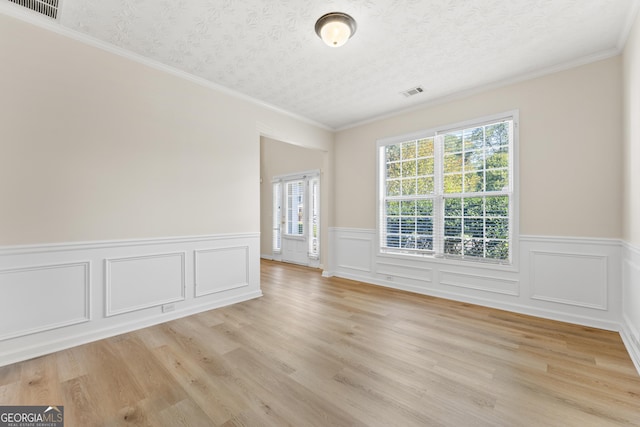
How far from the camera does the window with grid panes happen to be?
3.59 m

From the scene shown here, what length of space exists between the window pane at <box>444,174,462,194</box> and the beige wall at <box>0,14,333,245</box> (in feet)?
9.61

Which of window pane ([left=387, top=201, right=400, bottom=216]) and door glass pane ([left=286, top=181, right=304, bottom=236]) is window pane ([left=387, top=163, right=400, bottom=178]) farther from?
door glass pane ([left=286, top=181, right=304, bottom=236])

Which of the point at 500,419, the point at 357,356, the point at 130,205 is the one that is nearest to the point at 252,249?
the point at 130,205

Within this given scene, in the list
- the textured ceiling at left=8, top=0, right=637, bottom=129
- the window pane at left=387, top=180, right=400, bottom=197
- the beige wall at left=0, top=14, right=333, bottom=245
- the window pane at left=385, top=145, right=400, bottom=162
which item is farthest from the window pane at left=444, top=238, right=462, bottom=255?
the beige wall at left=0, top=14, right=333, bottom=245

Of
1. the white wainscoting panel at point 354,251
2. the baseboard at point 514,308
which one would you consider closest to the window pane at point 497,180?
the baseboard at point 514,308

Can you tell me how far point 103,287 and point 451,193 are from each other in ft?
14.4

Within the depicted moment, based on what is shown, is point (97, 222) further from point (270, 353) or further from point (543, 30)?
point (543, 30)

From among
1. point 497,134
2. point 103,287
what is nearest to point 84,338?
point 103,287

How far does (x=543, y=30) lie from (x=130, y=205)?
439cm

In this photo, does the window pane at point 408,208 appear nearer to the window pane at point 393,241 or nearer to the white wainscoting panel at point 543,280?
the window pane at point 393,241

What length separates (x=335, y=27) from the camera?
92.7 inches

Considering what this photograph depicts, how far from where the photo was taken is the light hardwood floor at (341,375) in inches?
66.3

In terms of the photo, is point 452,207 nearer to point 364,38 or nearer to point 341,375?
point 364,38

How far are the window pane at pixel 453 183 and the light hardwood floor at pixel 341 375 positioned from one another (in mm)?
1737
